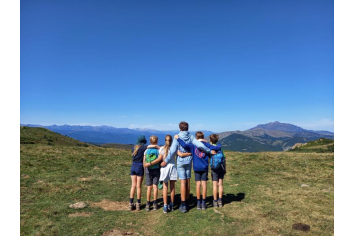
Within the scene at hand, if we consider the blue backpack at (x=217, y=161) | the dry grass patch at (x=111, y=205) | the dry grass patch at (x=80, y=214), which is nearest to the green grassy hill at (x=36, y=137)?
the dry grass patch at (x=111, y=205)

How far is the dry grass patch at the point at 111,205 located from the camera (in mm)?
8903

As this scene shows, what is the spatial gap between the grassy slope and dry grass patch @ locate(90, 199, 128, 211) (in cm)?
38

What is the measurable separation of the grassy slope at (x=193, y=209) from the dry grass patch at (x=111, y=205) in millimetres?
384

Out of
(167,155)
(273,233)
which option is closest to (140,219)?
(167,155)

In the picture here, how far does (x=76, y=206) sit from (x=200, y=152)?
6.07 meters

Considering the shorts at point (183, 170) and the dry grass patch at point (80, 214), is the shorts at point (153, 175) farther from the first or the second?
the dry grass patch at point (80, 214)

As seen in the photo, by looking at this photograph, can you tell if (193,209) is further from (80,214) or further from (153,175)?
(80,214)

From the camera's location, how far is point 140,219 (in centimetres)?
757

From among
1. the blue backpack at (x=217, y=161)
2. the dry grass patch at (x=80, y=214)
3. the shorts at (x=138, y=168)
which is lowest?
the dry grass patch at (x=80, y=214)

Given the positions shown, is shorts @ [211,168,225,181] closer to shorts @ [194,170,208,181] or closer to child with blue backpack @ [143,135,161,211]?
shorts @ [194,170,208,181]

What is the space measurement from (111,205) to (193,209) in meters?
3.93

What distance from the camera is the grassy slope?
6.88 meters

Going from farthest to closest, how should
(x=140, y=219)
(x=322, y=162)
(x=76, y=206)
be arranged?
1. (x=322, y=162)
2. (x=76, y=206)
3. (x=140, y=219)

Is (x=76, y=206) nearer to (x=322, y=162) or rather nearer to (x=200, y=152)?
(x=200, y=152)
